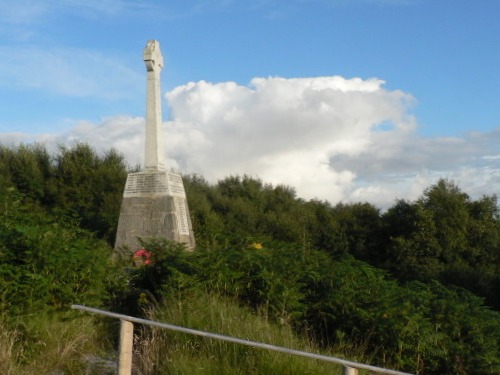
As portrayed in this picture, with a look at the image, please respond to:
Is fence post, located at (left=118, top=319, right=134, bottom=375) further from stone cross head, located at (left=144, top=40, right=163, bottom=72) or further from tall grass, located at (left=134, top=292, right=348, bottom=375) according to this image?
stone cross head, located at (left=144, top=40, right=163, bottom=72)

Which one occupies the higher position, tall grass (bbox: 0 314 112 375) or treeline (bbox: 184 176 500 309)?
treeline (bbox: 184 176 500 309)

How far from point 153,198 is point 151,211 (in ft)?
0.96

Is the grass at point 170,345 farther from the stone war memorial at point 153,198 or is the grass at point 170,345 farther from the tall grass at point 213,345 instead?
the stone war memorial at point 153,198

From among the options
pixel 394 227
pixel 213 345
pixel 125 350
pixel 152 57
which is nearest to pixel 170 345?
pixel 213 345

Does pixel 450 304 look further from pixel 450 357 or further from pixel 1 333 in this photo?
pixel 1 333

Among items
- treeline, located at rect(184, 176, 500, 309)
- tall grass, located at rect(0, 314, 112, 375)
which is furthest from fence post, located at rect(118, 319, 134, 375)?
treeline, located at rect(184, 176, 500, 309)

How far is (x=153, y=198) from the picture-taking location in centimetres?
1510

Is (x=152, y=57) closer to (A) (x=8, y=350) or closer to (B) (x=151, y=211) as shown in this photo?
(B) (x=151, y=211)

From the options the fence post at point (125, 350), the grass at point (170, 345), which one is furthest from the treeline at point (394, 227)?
the fence post at point (125, 350)

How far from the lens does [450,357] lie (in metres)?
6.71

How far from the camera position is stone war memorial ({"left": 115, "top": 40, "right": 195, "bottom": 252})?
14.9 meters

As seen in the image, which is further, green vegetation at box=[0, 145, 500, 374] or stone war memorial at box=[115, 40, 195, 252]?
stone war memorial at box=[115, 40, 195, 252]

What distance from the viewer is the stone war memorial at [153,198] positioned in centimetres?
1492

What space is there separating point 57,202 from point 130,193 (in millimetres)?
13192
